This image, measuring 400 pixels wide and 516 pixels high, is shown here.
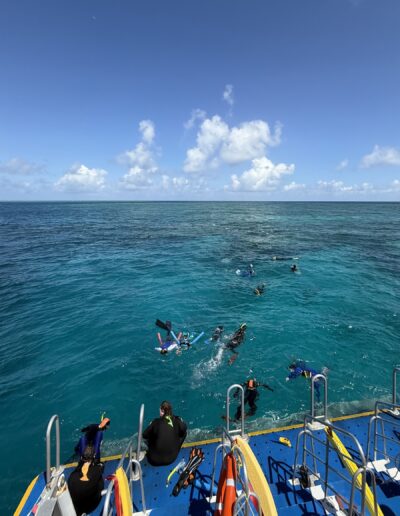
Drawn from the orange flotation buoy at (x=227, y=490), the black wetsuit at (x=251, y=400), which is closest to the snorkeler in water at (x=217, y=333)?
the black wetsuit at (x=251, y=400)

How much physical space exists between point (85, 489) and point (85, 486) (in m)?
0.06

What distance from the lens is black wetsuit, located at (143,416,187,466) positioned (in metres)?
6.30

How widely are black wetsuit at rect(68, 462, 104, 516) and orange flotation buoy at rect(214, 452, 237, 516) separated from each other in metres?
2.53

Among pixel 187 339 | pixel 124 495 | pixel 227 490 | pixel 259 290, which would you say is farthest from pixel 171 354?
pixel 259 290

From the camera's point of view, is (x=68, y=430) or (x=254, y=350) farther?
(x=254, y=350)

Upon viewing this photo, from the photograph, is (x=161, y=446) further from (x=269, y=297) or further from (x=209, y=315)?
(x=269, y=297)

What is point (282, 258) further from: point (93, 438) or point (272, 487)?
point (93, 438)

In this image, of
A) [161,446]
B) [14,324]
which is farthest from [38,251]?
[161,446]

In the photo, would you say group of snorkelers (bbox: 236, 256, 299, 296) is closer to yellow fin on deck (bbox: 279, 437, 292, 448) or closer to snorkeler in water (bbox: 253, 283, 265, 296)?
snorkeler in water (bbox: 253, 283, 265, 296)

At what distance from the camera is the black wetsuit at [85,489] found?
5.17 metres

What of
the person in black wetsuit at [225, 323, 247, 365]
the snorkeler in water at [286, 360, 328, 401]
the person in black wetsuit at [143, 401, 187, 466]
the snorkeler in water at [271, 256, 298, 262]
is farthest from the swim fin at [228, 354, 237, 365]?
the snorkeler in water at [271, 256, 298, 262]

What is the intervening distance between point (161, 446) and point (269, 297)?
16583mm

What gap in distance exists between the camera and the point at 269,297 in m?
21.5

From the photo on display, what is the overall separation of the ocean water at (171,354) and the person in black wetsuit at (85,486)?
4423mm
